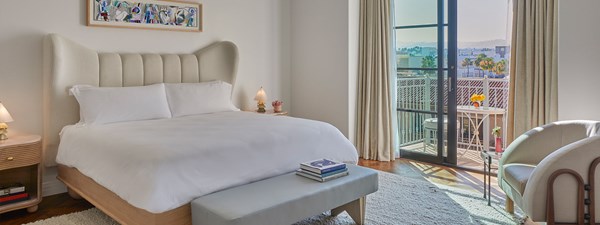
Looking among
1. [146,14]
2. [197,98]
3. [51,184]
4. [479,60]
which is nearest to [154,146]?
[197,98]

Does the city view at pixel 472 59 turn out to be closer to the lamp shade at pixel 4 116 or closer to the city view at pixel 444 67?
the city view at pixel 444 67

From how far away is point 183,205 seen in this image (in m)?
2.49

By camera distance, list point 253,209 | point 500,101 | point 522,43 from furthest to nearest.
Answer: point 500,101
point 522,43
point 253,209

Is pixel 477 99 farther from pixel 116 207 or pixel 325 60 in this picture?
pixel 116 207

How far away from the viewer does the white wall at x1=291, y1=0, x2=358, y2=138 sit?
5.17 metres

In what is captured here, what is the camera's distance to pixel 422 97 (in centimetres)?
506

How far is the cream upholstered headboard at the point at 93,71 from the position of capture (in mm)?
3695

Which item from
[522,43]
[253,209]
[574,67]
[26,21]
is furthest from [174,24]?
[574,67]

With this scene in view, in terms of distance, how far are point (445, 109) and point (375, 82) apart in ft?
2.86

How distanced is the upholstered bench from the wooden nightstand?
5.75 ft

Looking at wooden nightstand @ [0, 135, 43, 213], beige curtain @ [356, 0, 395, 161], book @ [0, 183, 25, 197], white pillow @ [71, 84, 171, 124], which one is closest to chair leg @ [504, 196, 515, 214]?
beige curtain @ [356, 0, 395, 161]

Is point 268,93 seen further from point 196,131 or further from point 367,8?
point 196,131

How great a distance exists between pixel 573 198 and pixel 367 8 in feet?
10.7

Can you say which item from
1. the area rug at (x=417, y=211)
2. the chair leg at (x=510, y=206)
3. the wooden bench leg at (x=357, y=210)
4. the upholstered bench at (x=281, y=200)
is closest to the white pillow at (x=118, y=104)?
the area rug at (x=417, y=211)
